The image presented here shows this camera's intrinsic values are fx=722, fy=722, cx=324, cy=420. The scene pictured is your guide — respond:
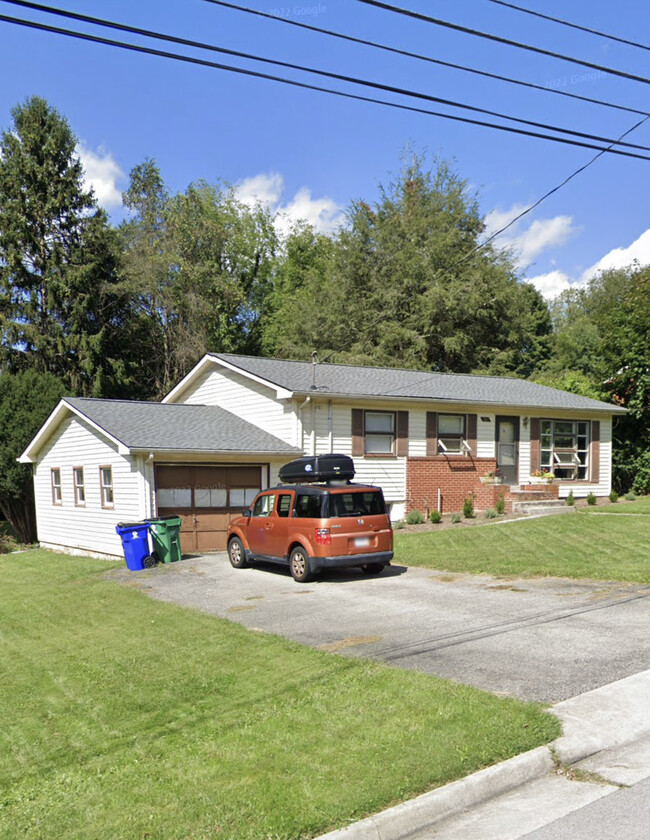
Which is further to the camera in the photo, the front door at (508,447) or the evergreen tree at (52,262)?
the evergreen tree at (52,262)

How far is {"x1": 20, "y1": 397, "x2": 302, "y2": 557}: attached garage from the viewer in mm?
18312

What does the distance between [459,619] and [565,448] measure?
1743 cm

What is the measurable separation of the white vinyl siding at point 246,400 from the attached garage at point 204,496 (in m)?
1.54

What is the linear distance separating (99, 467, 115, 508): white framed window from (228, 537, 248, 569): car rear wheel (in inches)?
217

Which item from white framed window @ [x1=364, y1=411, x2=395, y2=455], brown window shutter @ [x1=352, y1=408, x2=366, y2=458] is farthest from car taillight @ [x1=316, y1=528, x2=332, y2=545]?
white framed window @ [x1=364, y1=411, x2=395, y2=455]

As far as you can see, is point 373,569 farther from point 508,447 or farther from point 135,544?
point 508,447

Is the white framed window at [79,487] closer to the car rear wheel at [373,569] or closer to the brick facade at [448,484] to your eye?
the brick facade at [448,484]

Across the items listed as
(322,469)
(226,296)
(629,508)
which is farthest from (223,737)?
(226,296)

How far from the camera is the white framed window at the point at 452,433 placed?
74.8 feet

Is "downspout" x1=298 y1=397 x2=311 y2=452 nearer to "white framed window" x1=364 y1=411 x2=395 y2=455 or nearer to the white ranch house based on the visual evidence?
the white ranch house

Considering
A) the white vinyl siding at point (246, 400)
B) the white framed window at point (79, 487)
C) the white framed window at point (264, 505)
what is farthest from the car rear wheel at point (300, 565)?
the white framed window at point (79, 487)

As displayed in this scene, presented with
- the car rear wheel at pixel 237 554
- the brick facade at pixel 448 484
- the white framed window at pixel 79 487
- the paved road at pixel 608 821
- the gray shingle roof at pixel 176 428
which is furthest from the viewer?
the brick facade at pixel 448 484

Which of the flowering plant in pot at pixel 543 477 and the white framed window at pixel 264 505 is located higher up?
the white framed window at pixel 264 505

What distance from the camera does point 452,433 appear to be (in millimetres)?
23047
